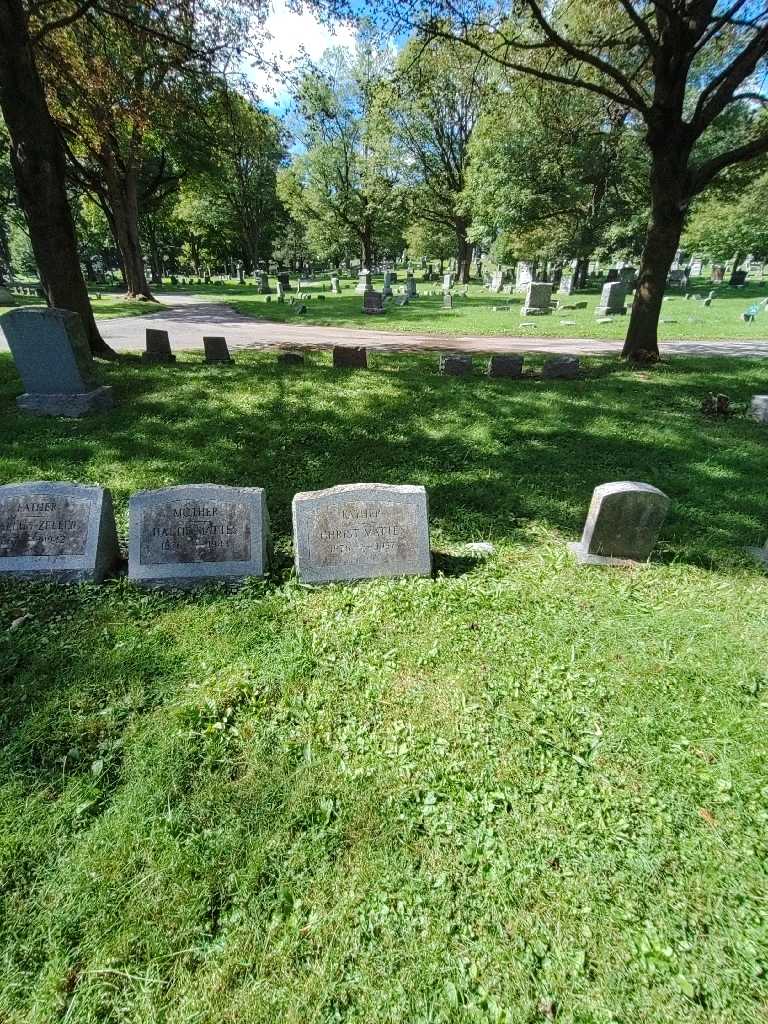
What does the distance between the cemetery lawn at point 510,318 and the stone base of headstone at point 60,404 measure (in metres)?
12.1

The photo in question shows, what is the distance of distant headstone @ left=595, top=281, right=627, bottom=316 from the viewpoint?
21094 mm

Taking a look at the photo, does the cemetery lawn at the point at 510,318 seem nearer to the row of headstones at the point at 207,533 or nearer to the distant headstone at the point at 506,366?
the distant headstone at the point at 506,366

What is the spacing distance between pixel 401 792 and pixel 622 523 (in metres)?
3.11

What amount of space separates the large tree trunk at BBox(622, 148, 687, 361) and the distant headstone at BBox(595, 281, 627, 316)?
1134 centimetres

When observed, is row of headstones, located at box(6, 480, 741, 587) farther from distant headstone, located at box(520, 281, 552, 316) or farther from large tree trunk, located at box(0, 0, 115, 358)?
distant headstone, located at box(520, 281, 552, 316)

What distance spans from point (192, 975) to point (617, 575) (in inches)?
158

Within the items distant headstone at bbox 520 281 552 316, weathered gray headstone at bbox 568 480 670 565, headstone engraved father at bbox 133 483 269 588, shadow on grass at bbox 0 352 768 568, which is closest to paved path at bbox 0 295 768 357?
shadow on grass at bbox 0 352 768 568

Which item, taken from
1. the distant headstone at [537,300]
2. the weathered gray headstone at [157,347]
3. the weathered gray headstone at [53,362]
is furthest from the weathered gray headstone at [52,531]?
the distant headstone at [537,300]

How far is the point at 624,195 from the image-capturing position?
27562 millimetres

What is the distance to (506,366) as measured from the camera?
10.2 meters

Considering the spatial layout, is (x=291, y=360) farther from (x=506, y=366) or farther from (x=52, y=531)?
(x=52, y=531)

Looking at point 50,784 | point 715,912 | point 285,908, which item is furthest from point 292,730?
point 715,912

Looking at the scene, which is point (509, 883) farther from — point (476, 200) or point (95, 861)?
point (476, 200)

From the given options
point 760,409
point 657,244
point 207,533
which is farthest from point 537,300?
point 207,533
